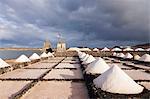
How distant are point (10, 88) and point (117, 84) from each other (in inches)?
193

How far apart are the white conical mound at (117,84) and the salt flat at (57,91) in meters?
0.85

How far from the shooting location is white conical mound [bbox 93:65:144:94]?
8.19 m

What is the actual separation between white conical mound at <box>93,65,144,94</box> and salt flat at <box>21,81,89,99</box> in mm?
849

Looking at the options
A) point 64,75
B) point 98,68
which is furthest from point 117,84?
point 64,75

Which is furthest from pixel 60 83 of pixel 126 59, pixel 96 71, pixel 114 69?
pixel 126 59

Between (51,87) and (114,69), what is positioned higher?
(114,69)

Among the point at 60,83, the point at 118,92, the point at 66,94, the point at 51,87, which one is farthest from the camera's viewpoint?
the point at 60,83

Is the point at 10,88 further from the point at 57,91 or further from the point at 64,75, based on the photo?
the point at 64,75

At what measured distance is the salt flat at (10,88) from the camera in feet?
29.8

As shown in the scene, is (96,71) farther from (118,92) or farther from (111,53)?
(111,53)

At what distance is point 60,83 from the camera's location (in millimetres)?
11492

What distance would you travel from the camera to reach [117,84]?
841cm

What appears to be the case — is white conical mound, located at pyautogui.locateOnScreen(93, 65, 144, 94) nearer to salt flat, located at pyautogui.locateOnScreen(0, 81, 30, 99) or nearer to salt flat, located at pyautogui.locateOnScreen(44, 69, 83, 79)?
salt flat, located at pyautogui.locateOnScreen(0, 81, 30, 99)

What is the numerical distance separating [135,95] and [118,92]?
0.59m
